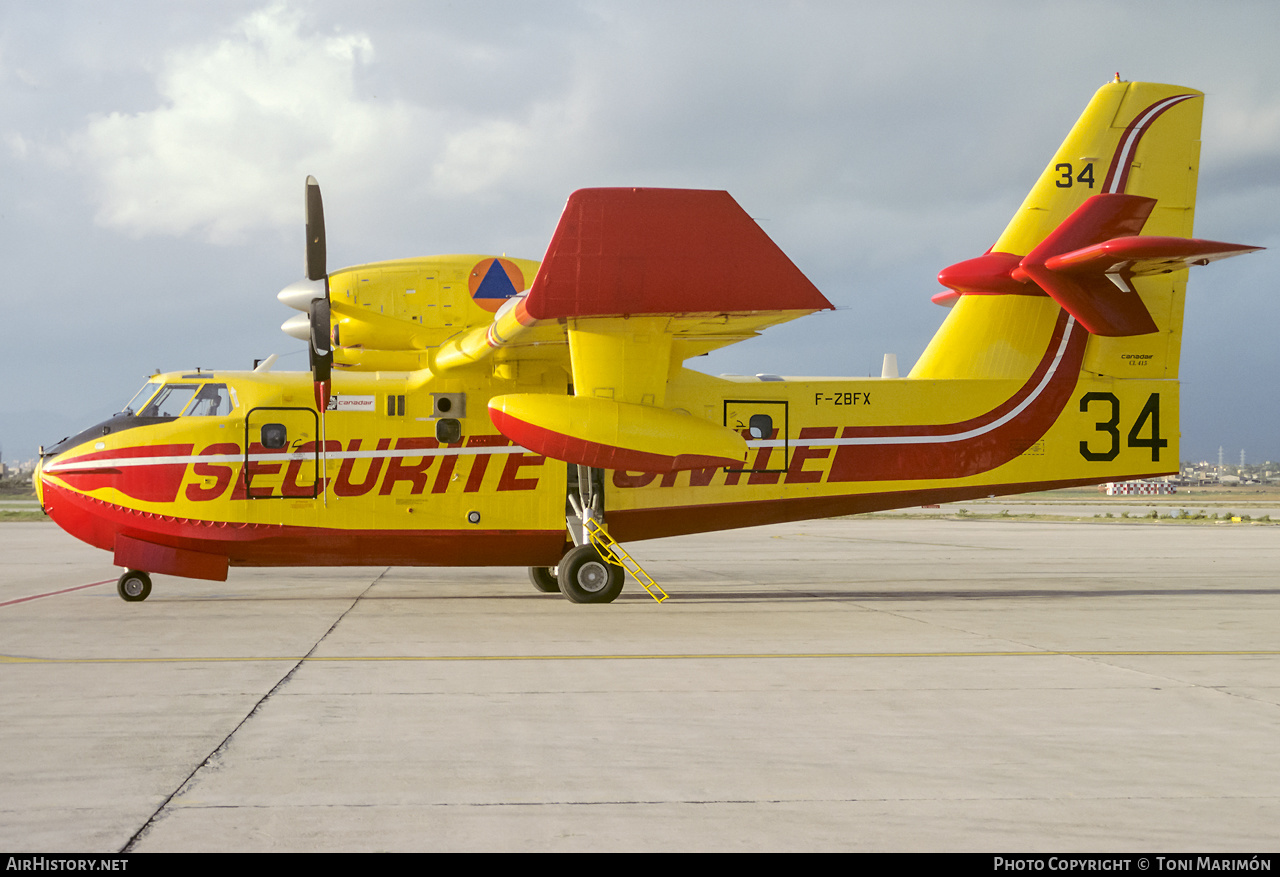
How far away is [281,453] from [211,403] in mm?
1232

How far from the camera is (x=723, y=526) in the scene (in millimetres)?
15188

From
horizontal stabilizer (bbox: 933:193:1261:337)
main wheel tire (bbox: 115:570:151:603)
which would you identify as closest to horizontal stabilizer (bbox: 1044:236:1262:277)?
horizontal stabilizer (bbox: 933:193:1261:337)

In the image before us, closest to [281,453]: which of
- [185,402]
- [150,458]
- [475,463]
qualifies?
[185,402]

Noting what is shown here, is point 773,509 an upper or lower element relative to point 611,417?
lower

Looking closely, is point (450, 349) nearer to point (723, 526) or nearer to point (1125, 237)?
point (723, 526)

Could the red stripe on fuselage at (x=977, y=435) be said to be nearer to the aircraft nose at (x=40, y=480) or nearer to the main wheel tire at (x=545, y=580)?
the main wheel tire at (x=545, y=580)

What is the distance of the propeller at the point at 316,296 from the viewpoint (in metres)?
13.4

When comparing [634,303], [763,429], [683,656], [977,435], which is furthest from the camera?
[977,435]

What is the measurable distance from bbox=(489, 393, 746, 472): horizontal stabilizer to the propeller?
241 centimetres

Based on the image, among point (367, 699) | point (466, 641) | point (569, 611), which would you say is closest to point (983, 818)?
point (367, 699)

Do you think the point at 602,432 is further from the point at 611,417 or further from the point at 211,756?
the point at 211,756

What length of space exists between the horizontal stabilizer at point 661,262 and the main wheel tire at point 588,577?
3712 millimetres

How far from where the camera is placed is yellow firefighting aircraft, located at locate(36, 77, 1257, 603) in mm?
13492

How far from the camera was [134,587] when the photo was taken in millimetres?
14211
